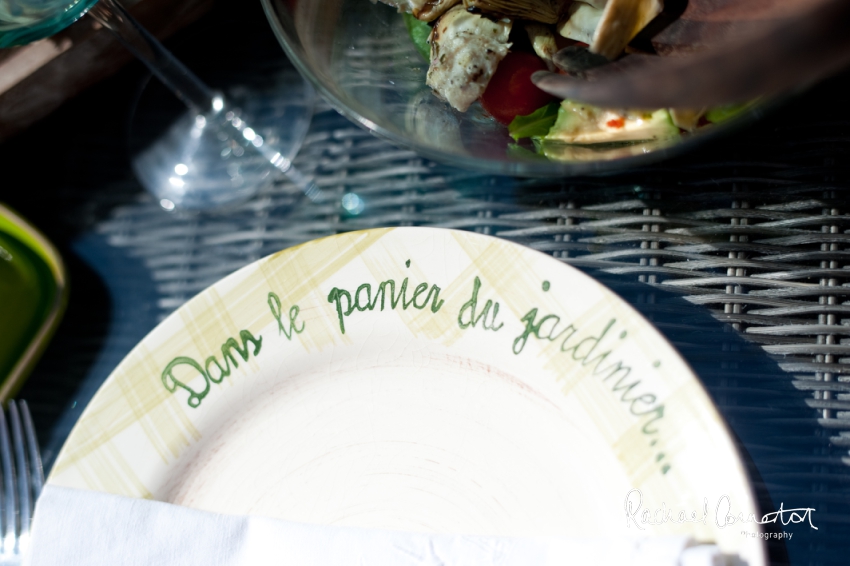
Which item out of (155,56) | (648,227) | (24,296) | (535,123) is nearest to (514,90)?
(535,123)

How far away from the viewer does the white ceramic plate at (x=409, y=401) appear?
1.29 feet

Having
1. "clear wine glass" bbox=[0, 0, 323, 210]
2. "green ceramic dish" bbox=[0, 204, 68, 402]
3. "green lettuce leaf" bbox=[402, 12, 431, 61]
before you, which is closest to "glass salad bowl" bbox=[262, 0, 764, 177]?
"green lettuce leaf" bbox=[402, 12, 431, 61]

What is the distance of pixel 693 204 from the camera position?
46cm

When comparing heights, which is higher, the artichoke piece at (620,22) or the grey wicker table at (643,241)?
the artichoke piece at (620,22)

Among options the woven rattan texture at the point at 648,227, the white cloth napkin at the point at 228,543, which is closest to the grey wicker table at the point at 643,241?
the woven rattan texture at the point at 648,227

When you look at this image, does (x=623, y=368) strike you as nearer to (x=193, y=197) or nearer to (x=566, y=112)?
(x=566, y=112)

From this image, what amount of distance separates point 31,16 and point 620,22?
370 millimetres

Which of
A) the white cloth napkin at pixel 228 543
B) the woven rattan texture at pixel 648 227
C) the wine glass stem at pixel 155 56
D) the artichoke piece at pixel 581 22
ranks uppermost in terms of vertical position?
the wine glass stem at pixel 155 56

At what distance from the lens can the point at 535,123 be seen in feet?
1.32

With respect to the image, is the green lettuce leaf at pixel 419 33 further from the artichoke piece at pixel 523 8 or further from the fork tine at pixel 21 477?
the fork tine at pixel 21 477

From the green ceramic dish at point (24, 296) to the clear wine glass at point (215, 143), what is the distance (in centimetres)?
10

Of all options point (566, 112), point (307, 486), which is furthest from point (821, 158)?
point (307, 486)

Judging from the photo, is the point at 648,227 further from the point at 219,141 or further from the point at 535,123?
the point at 219,141

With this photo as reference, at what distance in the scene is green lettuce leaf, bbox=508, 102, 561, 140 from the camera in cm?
40
